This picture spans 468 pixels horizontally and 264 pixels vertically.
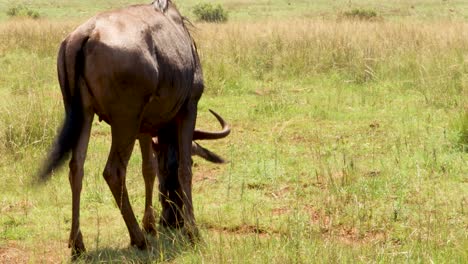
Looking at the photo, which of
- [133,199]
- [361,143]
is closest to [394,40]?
[361,143]

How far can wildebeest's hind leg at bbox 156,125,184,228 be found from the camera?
19.5 feet

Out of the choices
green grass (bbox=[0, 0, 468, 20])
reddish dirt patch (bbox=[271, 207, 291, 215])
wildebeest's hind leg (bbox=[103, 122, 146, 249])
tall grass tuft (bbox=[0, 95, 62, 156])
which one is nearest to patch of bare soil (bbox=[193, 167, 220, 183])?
reddish dirt patch (bbox=[271, 207, 291, 215])

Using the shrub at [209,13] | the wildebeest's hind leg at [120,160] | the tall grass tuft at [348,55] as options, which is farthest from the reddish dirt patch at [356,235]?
the shrub at [209,13]

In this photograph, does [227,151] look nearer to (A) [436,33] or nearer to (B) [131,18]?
(B) [131,18]

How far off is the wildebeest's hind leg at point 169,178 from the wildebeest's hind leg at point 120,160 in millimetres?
638

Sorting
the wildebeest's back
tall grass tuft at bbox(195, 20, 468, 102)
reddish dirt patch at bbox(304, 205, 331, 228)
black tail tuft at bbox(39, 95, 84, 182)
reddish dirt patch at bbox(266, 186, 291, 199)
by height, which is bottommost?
tall grass tuft at bbox(195, 20, 468, 102)

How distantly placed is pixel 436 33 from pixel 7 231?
1013 cm

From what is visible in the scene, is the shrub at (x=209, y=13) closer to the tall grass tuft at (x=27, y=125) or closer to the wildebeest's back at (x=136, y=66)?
the tall grass tuft at (x=27, y=125)

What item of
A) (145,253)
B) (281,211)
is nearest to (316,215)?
(281,211)

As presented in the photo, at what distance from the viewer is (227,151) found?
854 cm

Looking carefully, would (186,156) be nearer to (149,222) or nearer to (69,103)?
(149,222)

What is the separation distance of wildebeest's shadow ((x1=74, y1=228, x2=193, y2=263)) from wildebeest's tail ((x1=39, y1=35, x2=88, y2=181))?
0.63 metres

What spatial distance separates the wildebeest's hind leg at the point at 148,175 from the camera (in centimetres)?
586

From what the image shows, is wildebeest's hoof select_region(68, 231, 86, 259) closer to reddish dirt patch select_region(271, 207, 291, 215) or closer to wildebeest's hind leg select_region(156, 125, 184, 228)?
wildebeest's hind leg select_region(156, 125, 184, 228)
